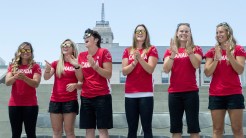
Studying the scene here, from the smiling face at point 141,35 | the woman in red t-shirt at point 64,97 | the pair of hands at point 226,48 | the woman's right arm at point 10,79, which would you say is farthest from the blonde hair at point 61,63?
the pair of hands at point 226,48

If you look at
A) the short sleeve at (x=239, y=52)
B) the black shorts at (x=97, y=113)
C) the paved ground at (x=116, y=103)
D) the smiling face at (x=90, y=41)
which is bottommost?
the paved ground at (x=116, y=103)

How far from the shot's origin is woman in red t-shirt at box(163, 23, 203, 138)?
4.51 metres

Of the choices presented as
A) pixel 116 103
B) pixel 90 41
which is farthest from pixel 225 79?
pixel 116 103

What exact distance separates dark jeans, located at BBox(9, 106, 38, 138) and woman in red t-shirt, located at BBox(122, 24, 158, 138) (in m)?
1.42

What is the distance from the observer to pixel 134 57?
453 centimetres

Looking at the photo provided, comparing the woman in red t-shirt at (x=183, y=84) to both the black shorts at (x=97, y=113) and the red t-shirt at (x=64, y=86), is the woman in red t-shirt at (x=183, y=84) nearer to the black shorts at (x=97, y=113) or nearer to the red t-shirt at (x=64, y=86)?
the black shorts at (x=97, y=113)

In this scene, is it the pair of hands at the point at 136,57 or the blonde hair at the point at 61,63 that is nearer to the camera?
the pair of hands at the point at 136,57

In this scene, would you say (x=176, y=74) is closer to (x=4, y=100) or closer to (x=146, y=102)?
(x=146, y=102)

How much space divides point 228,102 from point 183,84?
59cm

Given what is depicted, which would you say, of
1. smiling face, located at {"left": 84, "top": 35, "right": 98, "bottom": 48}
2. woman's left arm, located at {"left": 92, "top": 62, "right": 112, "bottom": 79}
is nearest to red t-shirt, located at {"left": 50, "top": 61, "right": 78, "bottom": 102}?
smiling face, located at {"left": 84, "top": 35, "right": 98, "bottom": 48}

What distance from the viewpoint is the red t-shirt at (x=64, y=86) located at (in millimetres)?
4938

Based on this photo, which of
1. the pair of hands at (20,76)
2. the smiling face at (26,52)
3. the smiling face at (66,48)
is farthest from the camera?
the smiling face at (26,52)

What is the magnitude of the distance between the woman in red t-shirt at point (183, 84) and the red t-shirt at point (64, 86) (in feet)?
4.36

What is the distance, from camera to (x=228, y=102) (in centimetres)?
445
